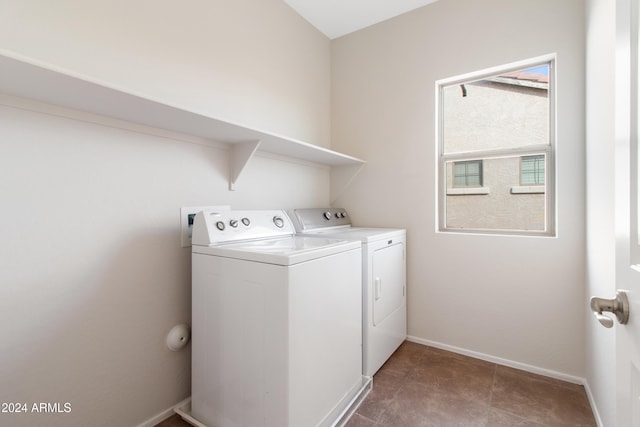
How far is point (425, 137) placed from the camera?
232 cm

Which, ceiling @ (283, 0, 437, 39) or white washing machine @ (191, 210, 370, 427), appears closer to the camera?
white washing machine @ (191, 210, 370, 427)

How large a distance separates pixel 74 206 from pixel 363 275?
1478 millimetres

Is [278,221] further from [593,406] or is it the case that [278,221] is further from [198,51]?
[593,406]

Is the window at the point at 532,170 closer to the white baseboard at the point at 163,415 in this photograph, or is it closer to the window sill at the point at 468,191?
the window sill at the point at 468,191

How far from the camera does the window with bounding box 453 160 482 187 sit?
2230mm

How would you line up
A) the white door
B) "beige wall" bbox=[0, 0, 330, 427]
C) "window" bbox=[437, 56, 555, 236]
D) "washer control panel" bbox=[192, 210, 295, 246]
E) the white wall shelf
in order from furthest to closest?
1. "window" bbox=[437, 56, 555, 236]
2. "washer control panel" bbox=[192, 210, 295, 246]
3. "beige wall" bbox=[0, 0, 330, 427]
4. the white wall shelf
5. the white door

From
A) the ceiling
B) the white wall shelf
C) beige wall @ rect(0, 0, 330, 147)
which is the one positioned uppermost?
the ceiling

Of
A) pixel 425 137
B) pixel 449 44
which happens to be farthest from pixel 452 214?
pixel 449 44

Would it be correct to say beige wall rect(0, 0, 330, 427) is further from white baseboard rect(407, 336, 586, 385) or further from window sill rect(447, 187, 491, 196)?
white baseboard rect(407, 336, 586, 385)

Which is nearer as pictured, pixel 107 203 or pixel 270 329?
pixel 270 329

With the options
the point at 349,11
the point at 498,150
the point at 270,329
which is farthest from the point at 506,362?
the point at 349,11

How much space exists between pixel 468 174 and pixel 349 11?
1690mm

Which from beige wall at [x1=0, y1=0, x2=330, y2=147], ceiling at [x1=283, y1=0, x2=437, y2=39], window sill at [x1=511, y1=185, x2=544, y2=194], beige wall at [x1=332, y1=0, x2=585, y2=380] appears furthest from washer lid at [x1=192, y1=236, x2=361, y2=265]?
ceiling at [x1=283, y1=0, x2=437, y2=39]

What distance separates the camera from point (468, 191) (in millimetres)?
2260
